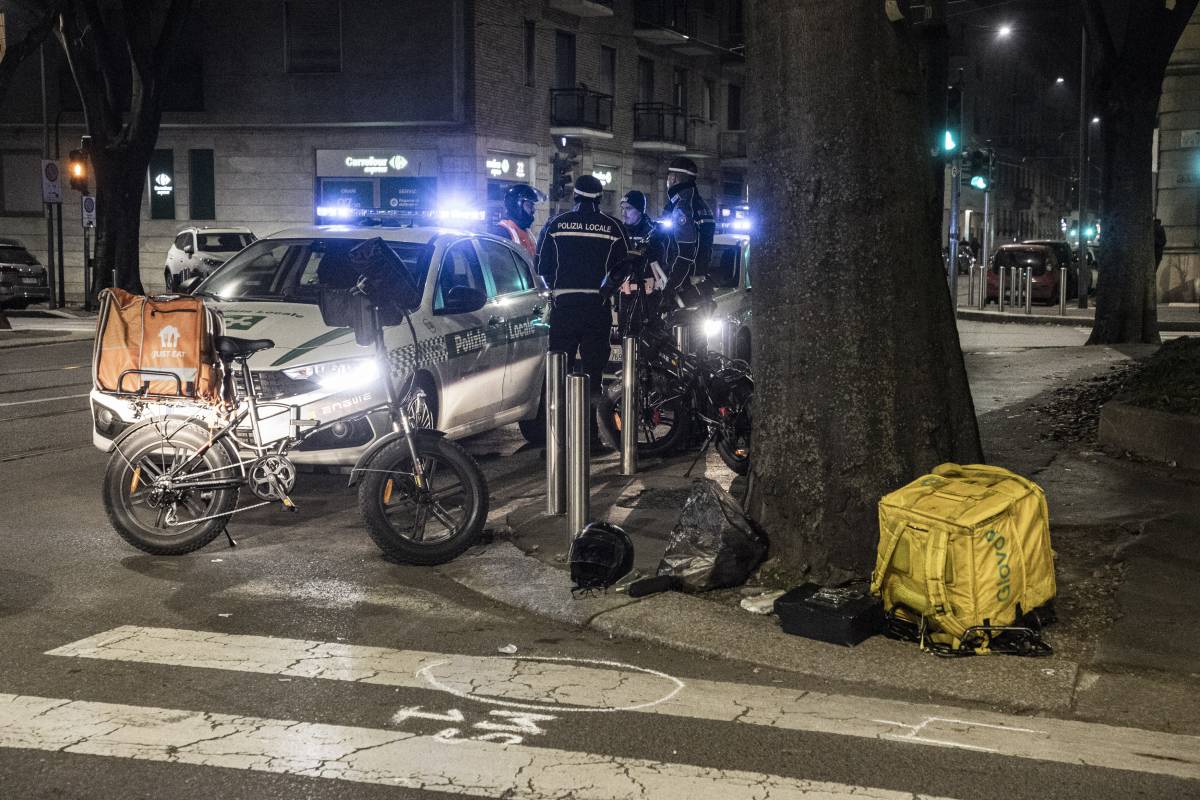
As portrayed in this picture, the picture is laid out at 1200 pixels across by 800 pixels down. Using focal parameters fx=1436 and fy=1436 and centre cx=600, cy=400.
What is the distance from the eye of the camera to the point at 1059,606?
6371 mm

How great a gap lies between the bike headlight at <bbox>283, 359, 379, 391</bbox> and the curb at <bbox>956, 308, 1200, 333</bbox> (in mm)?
19459

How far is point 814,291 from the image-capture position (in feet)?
21.9

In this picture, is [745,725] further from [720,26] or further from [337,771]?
[720,26]

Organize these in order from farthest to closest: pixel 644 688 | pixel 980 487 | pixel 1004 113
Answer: pixel 1004 113, pixel 980 487, pixel 644 688

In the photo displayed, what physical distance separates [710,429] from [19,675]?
5.71m

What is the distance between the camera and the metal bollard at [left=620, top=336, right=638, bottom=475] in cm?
971

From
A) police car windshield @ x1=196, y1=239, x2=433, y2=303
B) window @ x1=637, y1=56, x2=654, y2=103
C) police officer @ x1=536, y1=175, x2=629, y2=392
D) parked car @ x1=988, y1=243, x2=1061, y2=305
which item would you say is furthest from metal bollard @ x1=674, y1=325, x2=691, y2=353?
window @ x1=637, y1=56, x2=654, y2=103

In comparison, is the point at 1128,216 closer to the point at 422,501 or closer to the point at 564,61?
the point at 422,501

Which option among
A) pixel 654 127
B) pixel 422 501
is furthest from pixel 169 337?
pixel 654 127

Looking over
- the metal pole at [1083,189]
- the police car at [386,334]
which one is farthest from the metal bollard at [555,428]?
the metal pole at [1083,189]

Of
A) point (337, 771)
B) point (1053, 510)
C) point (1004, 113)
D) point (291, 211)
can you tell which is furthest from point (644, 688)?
point (1004, 113)

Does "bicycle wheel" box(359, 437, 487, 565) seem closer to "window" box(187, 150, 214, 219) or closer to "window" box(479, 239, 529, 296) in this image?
"window" box(479, 239, 529, 296)

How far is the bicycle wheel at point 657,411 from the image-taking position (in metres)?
10.6

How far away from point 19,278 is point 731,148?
1053 inches
